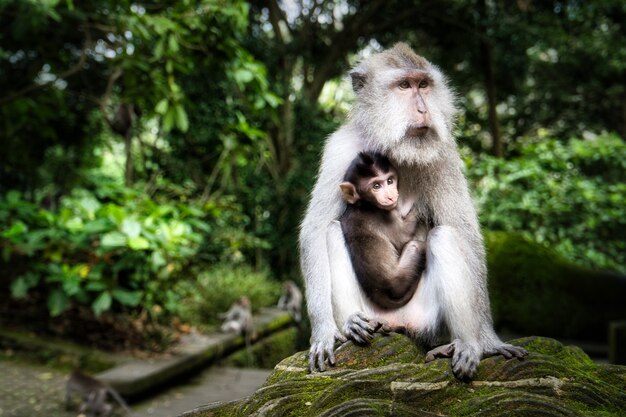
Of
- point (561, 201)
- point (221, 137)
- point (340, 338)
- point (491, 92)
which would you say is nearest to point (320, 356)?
point (340, 338)

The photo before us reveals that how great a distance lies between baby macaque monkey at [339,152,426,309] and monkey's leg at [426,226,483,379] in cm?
15

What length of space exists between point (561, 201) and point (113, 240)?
606 centimetres

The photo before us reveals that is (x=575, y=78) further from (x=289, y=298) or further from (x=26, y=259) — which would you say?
(x=26, y=259)

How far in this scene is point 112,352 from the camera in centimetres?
628

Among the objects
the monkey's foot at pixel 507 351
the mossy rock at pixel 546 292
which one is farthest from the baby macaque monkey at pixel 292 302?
the monkey's foot at pixel 507 351

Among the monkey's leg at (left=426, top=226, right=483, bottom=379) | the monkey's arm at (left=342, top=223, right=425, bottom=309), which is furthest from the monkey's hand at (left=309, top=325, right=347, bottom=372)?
the monkey's leg at (left=426, top=226, right=483, bottom=379)

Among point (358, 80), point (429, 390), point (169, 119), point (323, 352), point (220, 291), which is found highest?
point (169, 119)

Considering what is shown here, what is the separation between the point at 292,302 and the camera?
8945 millimetres

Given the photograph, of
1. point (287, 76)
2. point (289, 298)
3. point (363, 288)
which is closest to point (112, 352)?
point (289, 298)

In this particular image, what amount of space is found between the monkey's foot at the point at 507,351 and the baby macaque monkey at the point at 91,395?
329 cm

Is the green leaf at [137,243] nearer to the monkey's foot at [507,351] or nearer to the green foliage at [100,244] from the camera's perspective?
the green foliage at [100,244]

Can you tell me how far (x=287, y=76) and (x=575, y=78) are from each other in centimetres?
687

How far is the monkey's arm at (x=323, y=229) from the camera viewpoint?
2758mm

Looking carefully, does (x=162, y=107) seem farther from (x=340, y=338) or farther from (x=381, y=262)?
(x=340, y=338)
